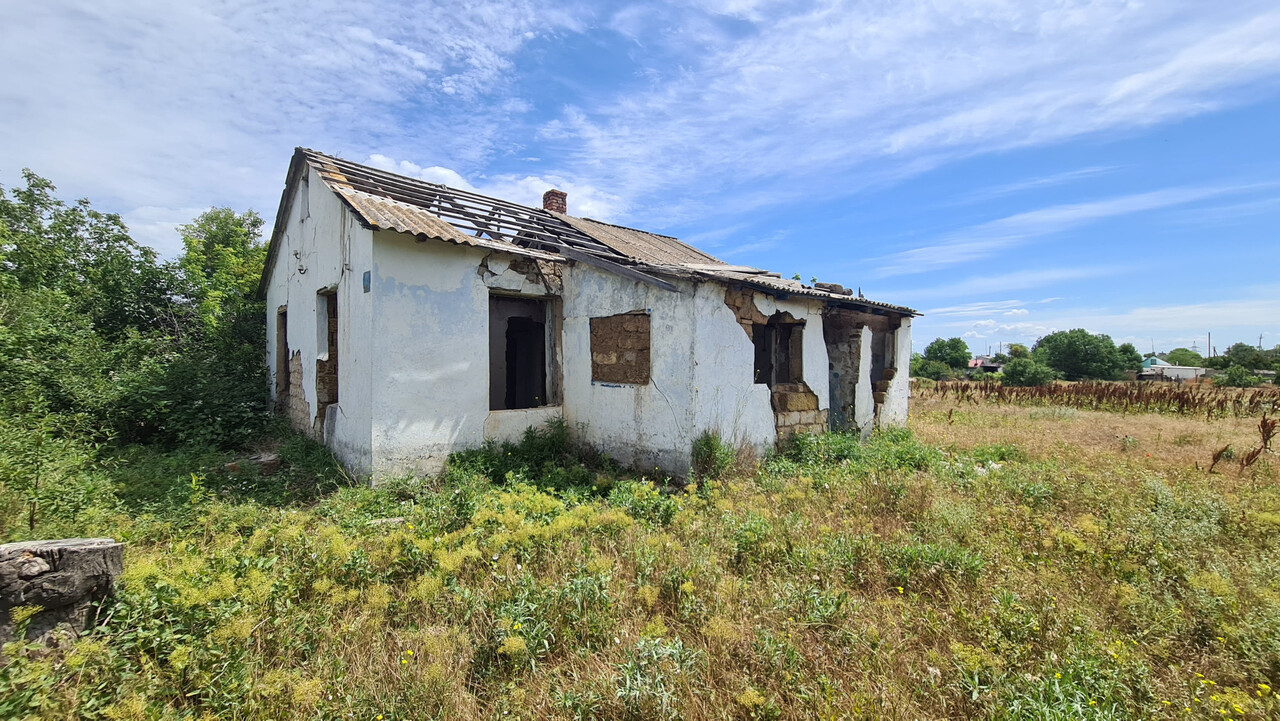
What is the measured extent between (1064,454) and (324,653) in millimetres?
9635

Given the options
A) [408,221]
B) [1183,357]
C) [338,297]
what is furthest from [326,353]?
[1183,357]

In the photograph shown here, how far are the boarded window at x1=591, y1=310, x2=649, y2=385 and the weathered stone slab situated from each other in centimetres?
510

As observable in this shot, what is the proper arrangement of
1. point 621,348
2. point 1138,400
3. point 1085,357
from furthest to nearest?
point 1085,357, point 1138,400, point 621,348

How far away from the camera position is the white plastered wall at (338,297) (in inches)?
246

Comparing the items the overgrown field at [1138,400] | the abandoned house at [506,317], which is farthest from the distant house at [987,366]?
the abandoned house at [506,317]

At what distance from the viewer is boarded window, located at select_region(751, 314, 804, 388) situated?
8.38 metres

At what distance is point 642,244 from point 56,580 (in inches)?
360

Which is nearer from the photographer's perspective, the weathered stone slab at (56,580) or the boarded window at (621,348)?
the weathered stone slab at (56,580)

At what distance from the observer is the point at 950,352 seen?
39125 mm

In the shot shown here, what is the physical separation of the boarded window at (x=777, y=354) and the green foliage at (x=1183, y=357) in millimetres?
58543

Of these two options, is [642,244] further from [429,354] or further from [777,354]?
[429,354]

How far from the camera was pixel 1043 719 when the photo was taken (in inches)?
89.1

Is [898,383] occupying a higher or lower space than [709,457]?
higher

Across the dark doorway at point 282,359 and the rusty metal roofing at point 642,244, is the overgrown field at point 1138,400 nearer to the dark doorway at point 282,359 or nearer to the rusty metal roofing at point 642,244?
the rusty metal roofing at point 642,244
